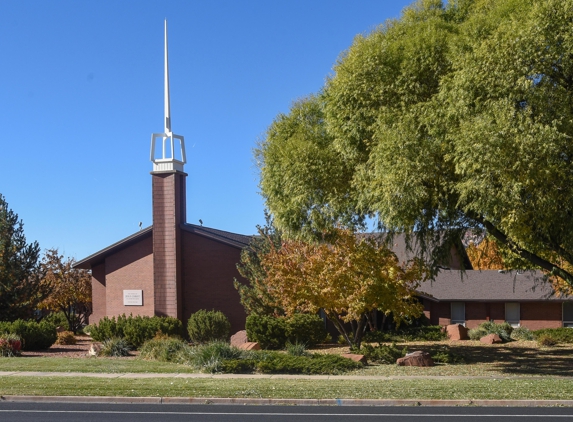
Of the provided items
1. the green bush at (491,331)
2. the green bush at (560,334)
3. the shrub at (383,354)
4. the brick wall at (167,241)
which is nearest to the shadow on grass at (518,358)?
the shrub at (383,354)

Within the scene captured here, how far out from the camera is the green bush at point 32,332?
86.2 feet

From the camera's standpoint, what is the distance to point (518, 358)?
24688mm

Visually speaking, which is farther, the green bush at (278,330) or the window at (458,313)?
the window at (458,313)

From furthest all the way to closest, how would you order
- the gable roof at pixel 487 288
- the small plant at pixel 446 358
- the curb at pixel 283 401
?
the gable roof at pixel 487 288, the small plant at pixel 446 358, the curb at pixel 283 401

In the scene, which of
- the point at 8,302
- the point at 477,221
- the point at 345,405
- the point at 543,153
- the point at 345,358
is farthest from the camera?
the point at 8,302

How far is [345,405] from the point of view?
14281mm

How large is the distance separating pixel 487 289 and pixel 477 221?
66.5ft

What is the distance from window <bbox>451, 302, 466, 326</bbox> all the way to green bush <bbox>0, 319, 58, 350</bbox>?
2186 centimetres

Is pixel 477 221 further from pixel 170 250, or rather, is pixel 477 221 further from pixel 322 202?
pixel 170 250

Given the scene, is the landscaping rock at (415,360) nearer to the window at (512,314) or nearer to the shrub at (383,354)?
the shrub at (383,354)

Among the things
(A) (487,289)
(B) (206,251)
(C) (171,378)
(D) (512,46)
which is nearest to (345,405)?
(C) (171,378)

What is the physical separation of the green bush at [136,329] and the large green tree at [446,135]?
10.3 metres

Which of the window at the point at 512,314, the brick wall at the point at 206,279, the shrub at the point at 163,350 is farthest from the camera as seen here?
the window at the point at 512,314

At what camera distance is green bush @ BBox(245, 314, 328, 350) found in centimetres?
2766
